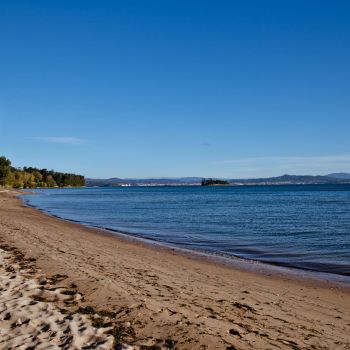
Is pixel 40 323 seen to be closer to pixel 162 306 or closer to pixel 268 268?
pixel 162 306

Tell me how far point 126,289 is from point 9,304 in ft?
9.54

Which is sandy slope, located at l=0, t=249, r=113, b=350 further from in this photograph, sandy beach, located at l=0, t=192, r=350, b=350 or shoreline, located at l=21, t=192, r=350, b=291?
shoreline, located at l=21, t=192, r=350, b=291

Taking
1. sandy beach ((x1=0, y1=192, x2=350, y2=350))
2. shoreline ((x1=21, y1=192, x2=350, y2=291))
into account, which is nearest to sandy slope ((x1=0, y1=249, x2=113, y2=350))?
sandy beach ((x1=0, y1=192, x2=350, y2=350))

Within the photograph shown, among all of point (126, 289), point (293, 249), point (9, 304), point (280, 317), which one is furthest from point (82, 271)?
point (293, 249)

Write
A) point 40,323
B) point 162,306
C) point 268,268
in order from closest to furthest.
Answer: point 40,323
point 162,306
point 268,268

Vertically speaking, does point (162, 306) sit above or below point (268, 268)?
above

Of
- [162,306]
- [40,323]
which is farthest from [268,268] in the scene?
[40,323]

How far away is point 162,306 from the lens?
9.09 m

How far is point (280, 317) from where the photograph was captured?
29.0 ft

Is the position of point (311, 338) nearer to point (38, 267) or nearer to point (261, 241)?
point (38, 267)

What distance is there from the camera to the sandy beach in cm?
724

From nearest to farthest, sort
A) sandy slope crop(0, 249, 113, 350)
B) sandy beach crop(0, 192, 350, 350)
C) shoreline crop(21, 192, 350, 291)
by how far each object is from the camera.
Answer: sandy slope crop(0, 249, 113, 350), sandy beach crop(0, 192, 350, 350), shoreline crop(21, 192, 350, 291)

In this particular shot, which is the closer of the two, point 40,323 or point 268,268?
point 40,323

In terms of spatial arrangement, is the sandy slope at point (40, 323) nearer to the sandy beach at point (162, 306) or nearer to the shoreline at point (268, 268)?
the sandy beach at point (162, 306)
